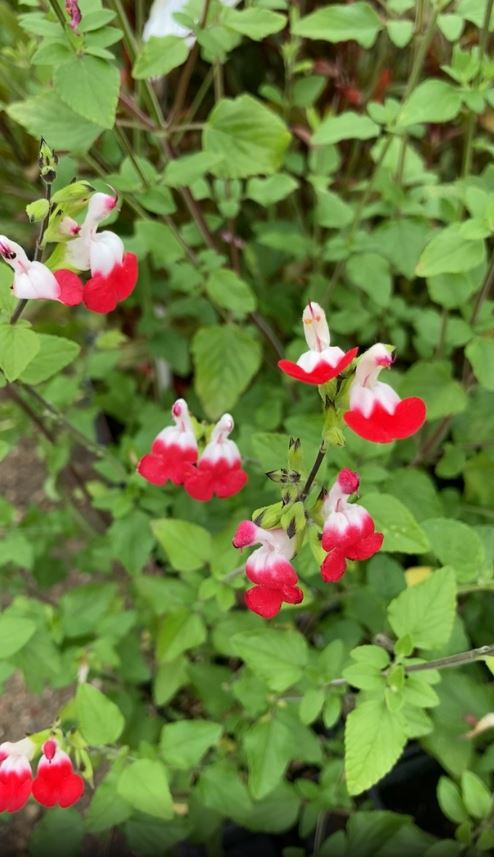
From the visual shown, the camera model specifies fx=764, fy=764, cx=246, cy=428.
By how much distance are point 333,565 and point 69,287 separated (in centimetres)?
28

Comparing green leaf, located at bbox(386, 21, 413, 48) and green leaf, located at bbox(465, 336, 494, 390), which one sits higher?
green leaf, located at bbox(386, 21, 413, 48)

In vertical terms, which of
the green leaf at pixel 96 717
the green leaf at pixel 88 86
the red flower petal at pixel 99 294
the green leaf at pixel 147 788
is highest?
the green leaf at pixel 88 86

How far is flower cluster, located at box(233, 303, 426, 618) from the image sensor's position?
53 cm

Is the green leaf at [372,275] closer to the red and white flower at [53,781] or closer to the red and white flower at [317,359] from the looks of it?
the red and white flower at [317,359]

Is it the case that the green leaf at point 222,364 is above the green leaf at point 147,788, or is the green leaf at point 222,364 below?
above

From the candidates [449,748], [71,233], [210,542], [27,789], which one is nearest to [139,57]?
[71,233]

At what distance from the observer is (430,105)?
745 mm

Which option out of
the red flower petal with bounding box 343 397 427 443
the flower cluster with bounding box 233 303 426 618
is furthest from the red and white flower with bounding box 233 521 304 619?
the red flower petal with bounding box 343 397 427 443

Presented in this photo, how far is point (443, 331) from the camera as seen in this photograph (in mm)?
888

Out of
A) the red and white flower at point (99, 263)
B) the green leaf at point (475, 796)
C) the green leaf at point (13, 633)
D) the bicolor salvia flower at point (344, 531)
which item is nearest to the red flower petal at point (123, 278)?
the red and white flower at point (99, 263)

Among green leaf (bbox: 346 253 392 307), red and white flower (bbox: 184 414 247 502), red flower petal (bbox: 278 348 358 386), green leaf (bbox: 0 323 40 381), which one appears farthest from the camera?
green leaf (bbox: 346 253 392 307)

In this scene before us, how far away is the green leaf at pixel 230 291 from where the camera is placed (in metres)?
0.87

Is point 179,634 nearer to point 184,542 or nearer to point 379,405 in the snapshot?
point 184,542

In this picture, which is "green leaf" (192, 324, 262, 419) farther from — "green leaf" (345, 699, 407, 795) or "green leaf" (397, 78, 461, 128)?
"green leaf" (345, 699, 407, 795)
